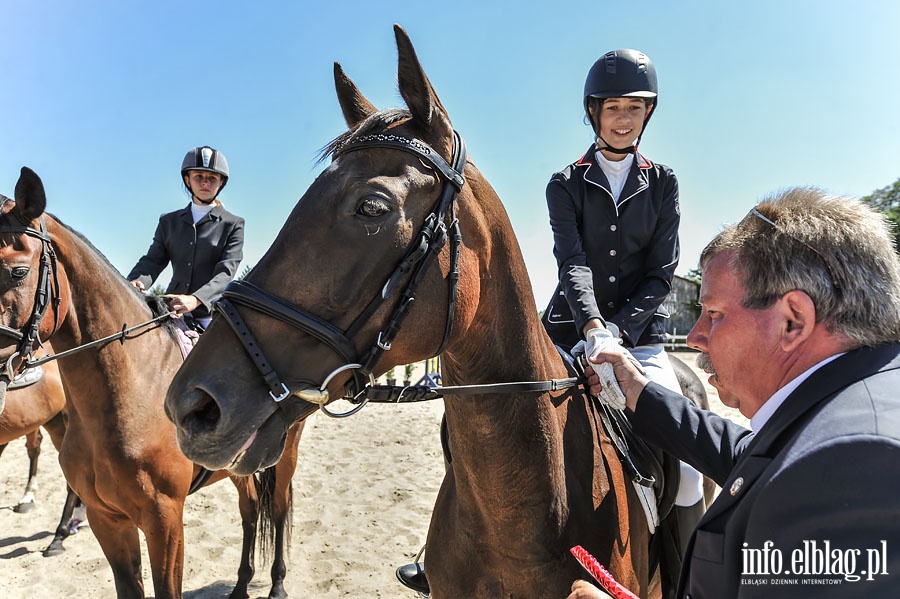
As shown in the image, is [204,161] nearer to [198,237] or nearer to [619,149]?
[198,237]

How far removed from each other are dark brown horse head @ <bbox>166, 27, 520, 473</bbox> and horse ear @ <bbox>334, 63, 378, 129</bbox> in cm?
38

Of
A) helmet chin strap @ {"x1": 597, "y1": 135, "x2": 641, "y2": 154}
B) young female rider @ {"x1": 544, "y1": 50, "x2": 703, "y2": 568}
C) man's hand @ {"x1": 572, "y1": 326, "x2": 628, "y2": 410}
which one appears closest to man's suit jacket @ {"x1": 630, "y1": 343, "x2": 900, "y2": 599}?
man's hand @ {"x1": 572, "y1": 326, "x2": 628, "y2": 410}

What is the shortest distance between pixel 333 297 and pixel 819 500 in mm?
1291

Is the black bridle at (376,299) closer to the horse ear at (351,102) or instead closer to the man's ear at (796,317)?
the horse ear at (351,102)

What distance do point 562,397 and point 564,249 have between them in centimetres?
84

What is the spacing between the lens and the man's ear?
1.28 m

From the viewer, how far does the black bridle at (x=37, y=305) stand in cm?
365

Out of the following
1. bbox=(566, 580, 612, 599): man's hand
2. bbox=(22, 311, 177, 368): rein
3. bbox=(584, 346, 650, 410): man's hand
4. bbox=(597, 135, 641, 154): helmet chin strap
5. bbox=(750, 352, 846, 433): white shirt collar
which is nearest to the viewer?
bbox=(750, 352, 846, 433): white shirt collar

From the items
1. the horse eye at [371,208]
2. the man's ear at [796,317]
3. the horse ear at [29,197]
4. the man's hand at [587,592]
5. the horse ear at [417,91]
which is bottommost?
the man's hand at [587,592]

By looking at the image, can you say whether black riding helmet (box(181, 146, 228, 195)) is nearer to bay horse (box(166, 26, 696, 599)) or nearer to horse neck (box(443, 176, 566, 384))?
bay horse (box(166, 26, 696, 599))

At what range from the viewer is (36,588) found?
5.37m

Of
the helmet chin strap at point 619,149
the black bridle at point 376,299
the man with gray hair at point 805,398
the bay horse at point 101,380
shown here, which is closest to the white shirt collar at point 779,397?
the man with gray hair at point 805,398

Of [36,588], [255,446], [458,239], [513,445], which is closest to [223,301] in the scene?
[255,446]

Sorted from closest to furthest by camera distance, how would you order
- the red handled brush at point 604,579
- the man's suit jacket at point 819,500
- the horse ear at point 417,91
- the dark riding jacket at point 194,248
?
the man's suit jacket at point 819,500 < the red handled brush at point 604,579 < the horse ear at point 417,91 < the dark riding jacket at point 194,248
